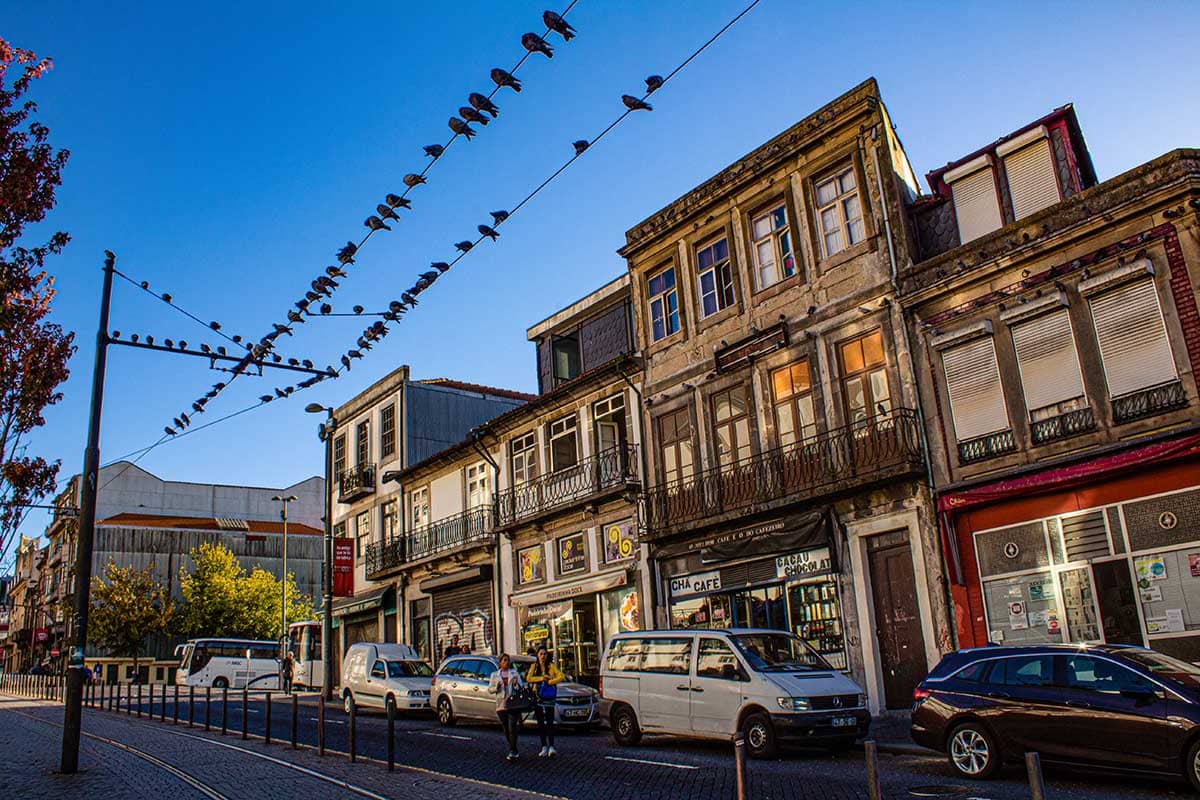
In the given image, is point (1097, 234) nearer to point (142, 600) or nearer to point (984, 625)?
point (984, 625)

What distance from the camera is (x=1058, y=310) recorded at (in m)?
16.9

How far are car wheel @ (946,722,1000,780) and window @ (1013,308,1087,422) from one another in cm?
707

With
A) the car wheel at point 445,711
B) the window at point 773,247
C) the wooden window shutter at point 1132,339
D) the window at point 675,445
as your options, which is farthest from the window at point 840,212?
the car wheel at point 445,711

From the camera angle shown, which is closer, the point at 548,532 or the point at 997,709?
the point at 997,709

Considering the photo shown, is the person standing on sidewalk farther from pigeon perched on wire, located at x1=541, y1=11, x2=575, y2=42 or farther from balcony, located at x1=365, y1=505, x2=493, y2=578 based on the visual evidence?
balcony, located at x1=365, y1=505, x2=493, y2=578

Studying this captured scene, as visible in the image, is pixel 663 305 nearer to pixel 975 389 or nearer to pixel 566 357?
pixel 566 357

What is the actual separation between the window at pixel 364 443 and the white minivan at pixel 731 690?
75.2 feet

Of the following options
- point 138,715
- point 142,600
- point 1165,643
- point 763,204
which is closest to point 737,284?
point 763,204

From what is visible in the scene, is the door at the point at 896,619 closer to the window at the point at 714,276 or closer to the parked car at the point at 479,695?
the parked car at the point at 479,695

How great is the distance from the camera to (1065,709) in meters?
→ 10.9

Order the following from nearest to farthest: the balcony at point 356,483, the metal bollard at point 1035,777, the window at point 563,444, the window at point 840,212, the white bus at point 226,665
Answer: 1. the metal bollard at point 1035,777
2. the window at point 840,212
3. the window at point 563,444
4. the balcony at point 356,483
5. the white bus at point 226,665

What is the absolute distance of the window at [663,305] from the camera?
2517 centimetres

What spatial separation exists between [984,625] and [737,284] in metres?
9.60

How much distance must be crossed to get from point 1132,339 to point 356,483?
28.6 meters
